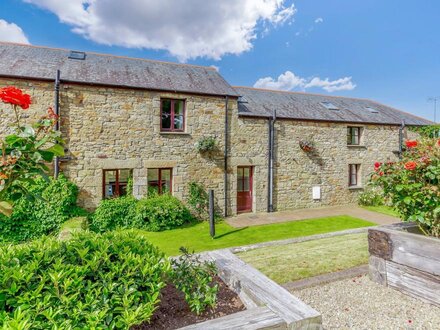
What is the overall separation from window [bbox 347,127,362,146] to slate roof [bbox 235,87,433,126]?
0.55m

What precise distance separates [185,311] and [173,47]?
1504 centimetres

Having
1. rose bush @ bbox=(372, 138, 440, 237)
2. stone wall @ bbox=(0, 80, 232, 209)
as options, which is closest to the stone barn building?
stone wall @ bbox=(0, 80, 232, 209)

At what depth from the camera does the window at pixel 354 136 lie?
44.7ft

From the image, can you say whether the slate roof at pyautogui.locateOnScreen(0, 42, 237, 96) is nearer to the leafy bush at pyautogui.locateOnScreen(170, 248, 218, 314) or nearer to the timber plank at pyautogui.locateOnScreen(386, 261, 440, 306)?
the leafy bush at pyautogui.locateOnScreen(170, 248, 218, 314)

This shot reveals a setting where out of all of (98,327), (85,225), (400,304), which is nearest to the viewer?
(98,327)

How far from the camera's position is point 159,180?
10039 mm

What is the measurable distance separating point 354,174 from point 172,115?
419 inches

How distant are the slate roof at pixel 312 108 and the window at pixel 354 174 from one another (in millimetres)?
2561

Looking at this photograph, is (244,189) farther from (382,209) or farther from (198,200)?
(382,209)

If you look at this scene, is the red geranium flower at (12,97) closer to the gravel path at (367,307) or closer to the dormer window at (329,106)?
the gravel path at (367,307)

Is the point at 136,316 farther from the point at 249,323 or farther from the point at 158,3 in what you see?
the point at 158,3

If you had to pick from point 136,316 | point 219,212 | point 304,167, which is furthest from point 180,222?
point 136,316

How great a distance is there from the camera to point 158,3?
8.77 m

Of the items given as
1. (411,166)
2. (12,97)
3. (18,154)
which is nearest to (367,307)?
(411,166)
